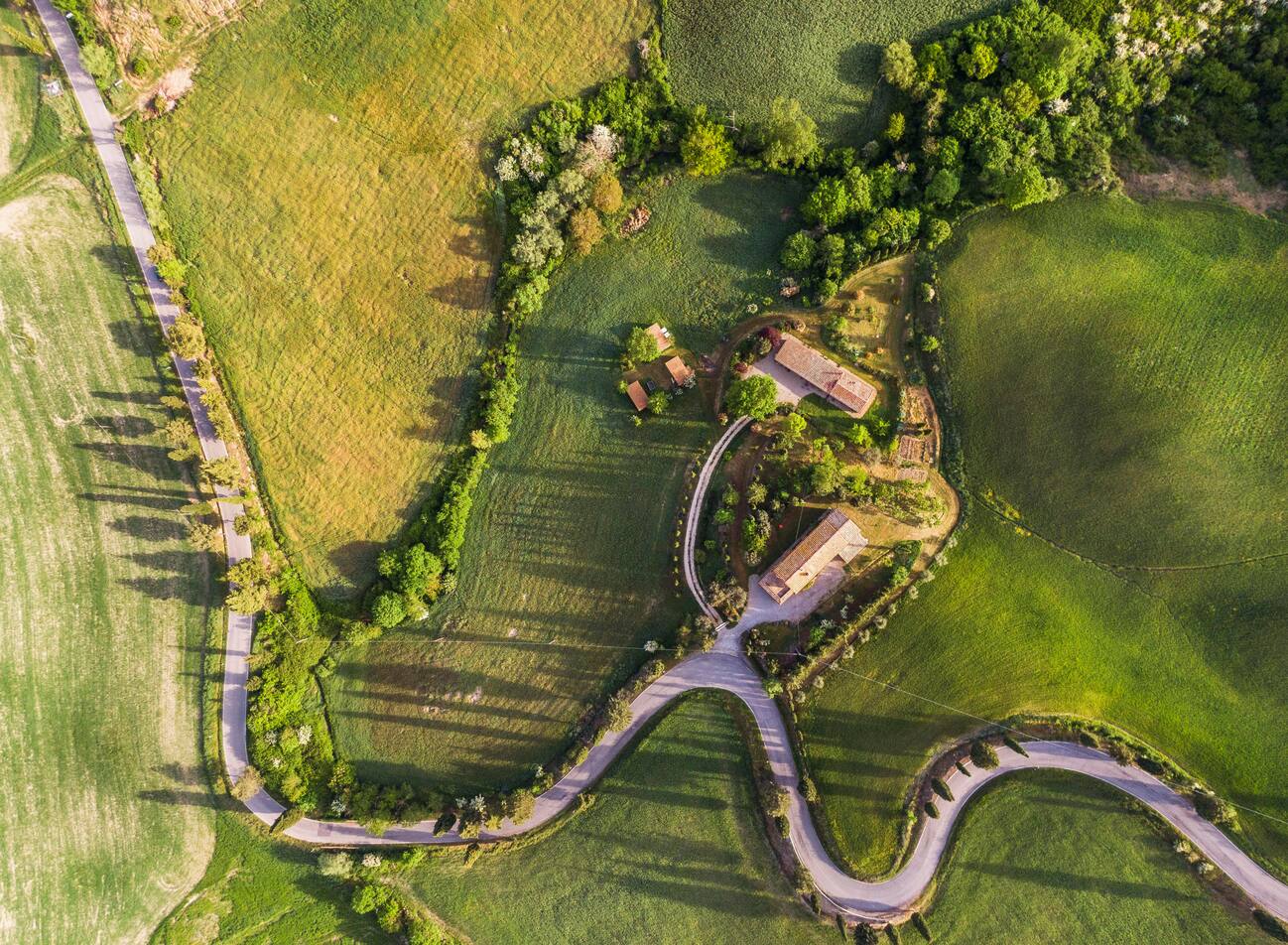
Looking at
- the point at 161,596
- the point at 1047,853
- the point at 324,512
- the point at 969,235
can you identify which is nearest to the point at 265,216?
the point at 324,512

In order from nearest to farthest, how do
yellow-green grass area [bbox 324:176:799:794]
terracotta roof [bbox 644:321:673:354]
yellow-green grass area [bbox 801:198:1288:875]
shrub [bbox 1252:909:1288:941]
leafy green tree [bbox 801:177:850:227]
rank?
shrub [bbox 1252:909:1288:941] → yellow-green grass area [bbox 801:198:1288:875] → leafy green tree [bbox 801:177:850:227] → terracotta roof [bbox 644:321:673:354] → yellow-green grass area [bbox 324:176:799:794]

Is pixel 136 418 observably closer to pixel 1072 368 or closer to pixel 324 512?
pixel 324 512

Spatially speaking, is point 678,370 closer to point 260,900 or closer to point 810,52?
point 810,52

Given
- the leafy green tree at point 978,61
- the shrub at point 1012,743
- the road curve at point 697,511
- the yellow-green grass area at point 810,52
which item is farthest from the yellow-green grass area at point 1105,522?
the yellow-green grass area at point 810,52

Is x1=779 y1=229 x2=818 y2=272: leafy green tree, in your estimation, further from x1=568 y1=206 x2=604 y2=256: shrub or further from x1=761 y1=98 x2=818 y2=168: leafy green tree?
x1=568 y1=206 x2=604 y2=256: shrub

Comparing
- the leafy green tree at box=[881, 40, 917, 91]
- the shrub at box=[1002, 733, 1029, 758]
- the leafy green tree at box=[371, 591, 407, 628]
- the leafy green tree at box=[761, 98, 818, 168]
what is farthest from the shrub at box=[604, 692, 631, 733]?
the leafy green tree at box=[881, 40, 917, 91]
